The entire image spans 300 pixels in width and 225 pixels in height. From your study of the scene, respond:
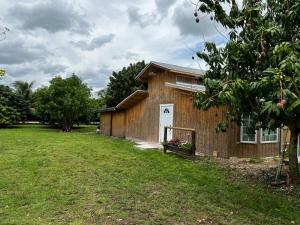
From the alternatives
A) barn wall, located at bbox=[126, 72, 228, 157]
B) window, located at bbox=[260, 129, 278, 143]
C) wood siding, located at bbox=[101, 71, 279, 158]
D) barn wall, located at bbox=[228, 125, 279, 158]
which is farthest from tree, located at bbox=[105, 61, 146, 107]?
barn wall, located at bbox=[228, 125, 279, 158]

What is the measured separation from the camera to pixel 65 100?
29.6 metres

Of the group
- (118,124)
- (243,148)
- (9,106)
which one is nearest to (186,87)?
(243,148)

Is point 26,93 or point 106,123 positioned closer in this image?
point 106,123

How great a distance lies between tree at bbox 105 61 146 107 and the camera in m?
36.4

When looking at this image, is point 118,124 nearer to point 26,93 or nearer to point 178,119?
point 178,119

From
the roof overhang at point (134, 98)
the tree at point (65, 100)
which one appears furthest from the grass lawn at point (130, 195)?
the tree at point (65, 100)

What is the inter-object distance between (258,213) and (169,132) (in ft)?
35.4

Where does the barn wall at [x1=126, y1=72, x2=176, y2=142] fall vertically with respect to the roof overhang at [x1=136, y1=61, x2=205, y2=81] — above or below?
below

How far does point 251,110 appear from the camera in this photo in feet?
22.4

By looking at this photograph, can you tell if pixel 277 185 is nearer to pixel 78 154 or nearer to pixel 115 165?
pixel 115 165

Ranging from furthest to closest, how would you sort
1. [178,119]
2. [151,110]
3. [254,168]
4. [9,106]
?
[9,106], [151,110], [178,119], [254,168]

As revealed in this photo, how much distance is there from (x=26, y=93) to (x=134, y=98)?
25.4 metres

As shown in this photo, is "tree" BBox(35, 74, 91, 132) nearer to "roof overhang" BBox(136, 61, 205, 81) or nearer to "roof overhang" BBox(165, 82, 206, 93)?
"roof overhang" BBox(136, 61, 205, 81)

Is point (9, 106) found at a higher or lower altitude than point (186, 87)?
lower
